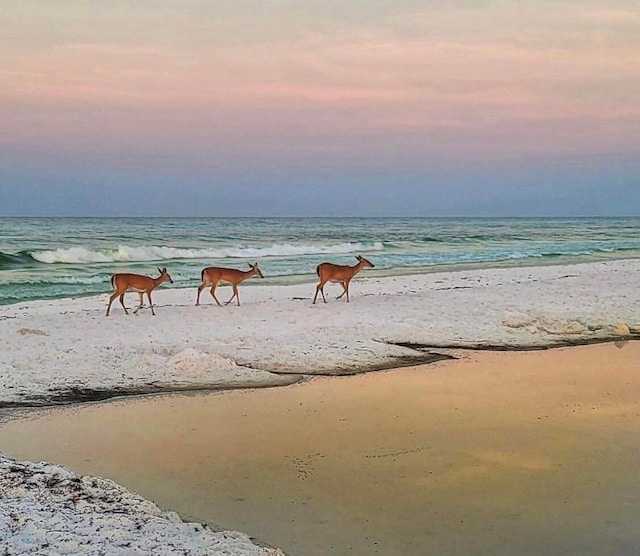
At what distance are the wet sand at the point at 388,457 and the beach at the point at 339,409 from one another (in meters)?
0.02

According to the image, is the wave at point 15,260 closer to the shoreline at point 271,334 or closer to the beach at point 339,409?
the shoreline at point 271,334

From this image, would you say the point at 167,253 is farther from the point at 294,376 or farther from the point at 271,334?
the point at 294,376

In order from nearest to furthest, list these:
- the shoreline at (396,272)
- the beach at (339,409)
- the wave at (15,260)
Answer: the beach at (339,409), the shoreline at (396,272), the wave at (15,260)

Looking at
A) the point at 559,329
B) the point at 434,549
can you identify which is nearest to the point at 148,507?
the point at 434,549

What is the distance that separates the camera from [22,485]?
579 centimetres

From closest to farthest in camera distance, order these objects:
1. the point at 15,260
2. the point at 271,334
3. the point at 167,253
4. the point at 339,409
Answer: the point at 339,409 → the point at 271,334 → the point at 15,260 → the point at 167,253

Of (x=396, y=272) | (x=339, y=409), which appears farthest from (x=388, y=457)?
(x=396, y=272)

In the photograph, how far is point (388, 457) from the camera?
6.77 meters

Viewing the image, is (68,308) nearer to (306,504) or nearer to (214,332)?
(214,332)

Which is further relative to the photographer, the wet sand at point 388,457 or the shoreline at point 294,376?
the shoreline at point 294,376

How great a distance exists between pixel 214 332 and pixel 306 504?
741 centimetres

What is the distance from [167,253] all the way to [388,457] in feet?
106

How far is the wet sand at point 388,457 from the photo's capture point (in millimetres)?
5250

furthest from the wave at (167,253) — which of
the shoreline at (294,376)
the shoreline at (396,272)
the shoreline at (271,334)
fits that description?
the shoreline at (294,376)
